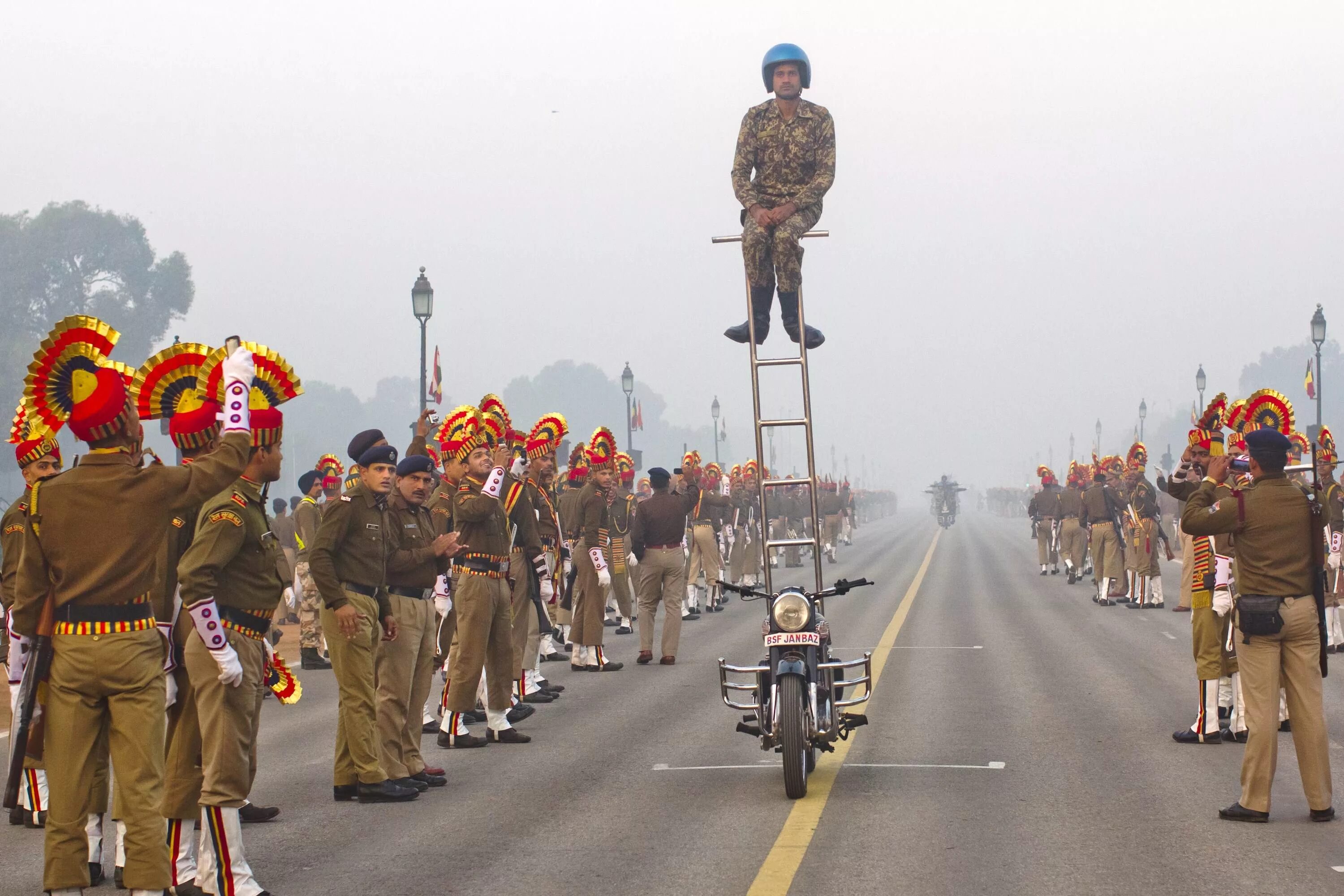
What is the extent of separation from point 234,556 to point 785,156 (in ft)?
15.7

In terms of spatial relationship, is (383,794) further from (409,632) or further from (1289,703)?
(1289,703)

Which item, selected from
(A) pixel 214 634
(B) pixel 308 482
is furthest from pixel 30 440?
(B) pixel 308 482

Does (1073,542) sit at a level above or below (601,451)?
below

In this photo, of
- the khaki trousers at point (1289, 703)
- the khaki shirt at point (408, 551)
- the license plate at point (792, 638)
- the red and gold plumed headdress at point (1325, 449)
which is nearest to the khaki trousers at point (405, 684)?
the khaki shirt at point (408, 551)

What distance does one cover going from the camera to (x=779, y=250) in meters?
10.1

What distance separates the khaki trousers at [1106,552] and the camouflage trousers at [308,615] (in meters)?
14.1

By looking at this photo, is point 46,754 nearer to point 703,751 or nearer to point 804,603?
point 804,603

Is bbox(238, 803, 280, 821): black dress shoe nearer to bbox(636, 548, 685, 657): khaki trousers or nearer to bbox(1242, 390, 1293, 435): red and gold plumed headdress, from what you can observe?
bbox(1242, 390, 1293, 435): red and gold plumed headdress

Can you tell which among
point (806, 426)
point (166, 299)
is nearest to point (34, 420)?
point (806, 426)

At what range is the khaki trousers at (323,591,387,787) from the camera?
9023 mm

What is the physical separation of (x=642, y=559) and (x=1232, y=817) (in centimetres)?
1008

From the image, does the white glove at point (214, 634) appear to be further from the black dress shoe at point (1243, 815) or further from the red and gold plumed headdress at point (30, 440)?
the black dress shoe at point (1243, 815)

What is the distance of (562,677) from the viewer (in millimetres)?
16391

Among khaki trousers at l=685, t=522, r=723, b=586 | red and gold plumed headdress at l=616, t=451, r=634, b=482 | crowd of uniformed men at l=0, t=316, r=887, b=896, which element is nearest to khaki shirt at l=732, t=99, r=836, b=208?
crowd of uniformed men at l=0, t=316, r=887, b=896
